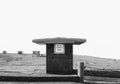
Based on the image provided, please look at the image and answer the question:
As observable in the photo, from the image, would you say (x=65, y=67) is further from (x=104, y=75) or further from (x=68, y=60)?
(x=104, y=75)

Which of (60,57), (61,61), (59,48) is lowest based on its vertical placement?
(61,61)

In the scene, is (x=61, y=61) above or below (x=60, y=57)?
below

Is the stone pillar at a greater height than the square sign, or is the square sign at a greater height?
the square sign

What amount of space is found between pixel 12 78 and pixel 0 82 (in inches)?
29.1

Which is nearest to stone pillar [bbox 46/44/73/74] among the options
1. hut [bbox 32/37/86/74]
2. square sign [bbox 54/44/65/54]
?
hut [bbox 32/37/86/74]

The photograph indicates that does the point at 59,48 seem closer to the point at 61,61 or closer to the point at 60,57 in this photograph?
the point at 60,57

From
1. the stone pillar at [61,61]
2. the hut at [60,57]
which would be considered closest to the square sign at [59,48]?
the hut at [60,57]

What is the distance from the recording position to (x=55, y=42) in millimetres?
16547

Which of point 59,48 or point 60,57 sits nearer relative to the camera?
point 59,48

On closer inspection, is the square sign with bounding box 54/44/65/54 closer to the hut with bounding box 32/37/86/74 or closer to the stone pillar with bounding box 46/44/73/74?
the hut with bounding box 32/37/86/74

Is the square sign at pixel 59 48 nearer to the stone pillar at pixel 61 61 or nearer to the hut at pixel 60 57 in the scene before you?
the hut at pixel 60 57

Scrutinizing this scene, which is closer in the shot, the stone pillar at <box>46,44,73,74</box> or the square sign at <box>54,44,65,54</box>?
the square sign at <box>54,44,65,54</box>

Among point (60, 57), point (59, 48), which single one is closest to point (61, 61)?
point (60, 57)

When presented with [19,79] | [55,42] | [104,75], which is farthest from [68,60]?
[19,79]
